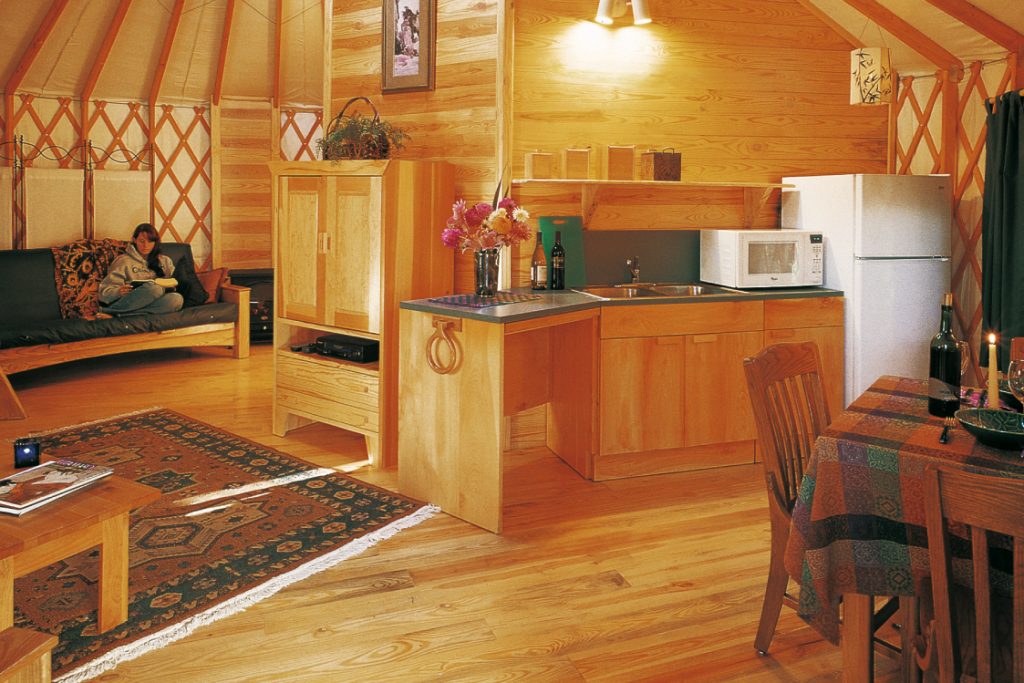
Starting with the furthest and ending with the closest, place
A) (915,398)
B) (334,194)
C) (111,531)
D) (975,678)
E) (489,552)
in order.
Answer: (334,194) < (489,552) < (111,531) < (915,398) < (975,678)

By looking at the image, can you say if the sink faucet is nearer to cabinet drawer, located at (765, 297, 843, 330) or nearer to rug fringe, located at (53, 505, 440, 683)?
cabinet drawer, located at (765, 297, 843, 330)

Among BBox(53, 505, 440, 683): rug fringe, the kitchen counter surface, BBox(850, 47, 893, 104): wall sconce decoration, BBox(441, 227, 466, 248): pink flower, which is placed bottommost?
BBox(53, 505, 440, 683): rug fringe

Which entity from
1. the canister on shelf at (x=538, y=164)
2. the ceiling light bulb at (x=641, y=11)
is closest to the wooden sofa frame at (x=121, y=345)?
the canister on shelf at (x=538, y=164)

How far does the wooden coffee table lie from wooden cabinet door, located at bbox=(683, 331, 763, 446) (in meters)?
2.25

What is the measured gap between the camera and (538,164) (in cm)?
391

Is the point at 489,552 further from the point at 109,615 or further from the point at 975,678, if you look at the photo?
the point at 975,678

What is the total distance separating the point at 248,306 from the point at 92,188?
173 cm

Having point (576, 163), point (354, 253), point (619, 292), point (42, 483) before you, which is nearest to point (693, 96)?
point (576, 163)

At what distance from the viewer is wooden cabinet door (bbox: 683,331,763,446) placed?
3828 millimetres

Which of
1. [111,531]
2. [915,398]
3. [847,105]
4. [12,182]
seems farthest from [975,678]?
[12,182]

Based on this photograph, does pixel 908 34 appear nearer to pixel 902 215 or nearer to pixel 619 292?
pixel 902 215

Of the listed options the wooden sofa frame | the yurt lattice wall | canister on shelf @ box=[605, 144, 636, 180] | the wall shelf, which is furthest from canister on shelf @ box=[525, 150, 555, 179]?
A: the wooden sofa frame

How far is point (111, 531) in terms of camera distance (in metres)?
2.41

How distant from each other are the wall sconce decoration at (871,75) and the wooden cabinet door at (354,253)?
2062mm
